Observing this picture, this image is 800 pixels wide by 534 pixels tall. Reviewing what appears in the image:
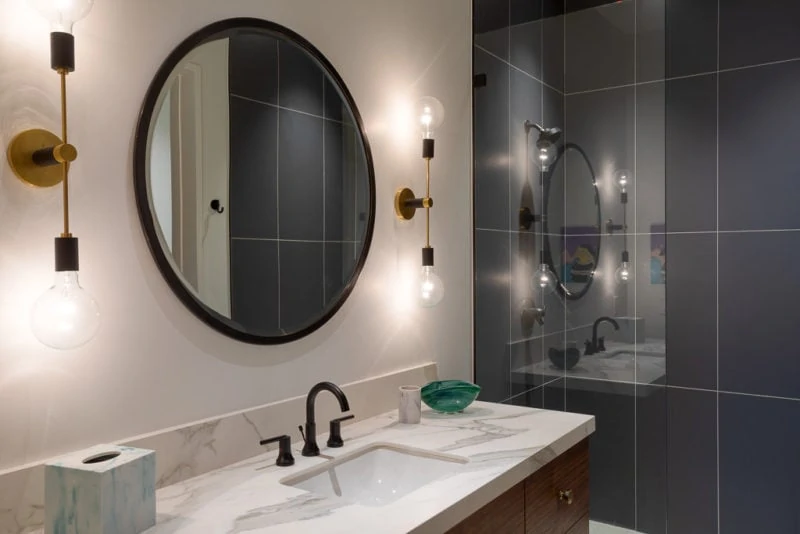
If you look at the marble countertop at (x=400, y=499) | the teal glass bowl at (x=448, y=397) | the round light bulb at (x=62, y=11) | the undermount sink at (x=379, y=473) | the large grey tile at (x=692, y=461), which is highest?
the round light bulb at (x=62, y=11)

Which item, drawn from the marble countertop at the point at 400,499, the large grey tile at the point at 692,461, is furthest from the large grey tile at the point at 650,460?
the marble countertop at the point at 400,499

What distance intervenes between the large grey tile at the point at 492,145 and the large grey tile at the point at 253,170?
104 cm

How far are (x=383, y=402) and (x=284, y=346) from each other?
448mm

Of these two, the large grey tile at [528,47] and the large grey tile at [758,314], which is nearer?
the large grey tile at [528,47]

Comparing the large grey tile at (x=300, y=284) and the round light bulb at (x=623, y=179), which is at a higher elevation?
the round light bulb at (x=623, y=179)

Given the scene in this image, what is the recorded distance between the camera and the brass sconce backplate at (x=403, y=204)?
2066 millimetres

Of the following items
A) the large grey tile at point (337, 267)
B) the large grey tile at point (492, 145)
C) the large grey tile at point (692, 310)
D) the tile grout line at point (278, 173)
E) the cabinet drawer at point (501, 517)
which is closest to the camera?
the cabinet drawer at point (501, 517)

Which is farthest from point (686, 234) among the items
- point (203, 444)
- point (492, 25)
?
point (203, 444)

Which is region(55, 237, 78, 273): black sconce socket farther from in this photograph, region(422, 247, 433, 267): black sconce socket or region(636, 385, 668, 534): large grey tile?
region(636, 385, 668, 534): large grey tile

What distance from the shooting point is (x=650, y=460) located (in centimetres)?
274

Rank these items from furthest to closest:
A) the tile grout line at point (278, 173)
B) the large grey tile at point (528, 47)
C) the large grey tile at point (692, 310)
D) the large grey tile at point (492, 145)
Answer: the large grey tile at point (692, 310) → the large grey tile at point (528, 47) → the large grey tile at point (492, 145) → the tile grout line at point (278, 173)

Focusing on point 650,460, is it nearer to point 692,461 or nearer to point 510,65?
point 692,461

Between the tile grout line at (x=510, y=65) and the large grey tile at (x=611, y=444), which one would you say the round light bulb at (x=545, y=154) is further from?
the large grey tile at (x=611, y=444)

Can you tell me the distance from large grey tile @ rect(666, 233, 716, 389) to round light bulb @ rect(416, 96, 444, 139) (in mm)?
1423
